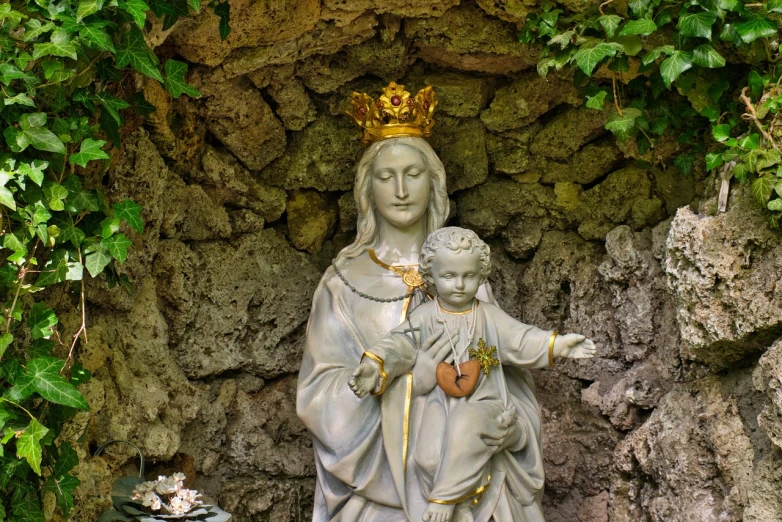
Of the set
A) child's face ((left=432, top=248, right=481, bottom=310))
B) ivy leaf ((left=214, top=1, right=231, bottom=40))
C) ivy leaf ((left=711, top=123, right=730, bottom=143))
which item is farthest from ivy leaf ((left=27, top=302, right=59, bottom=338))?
ivy leaf ((left=711, top=123, right=730, bottom=143))

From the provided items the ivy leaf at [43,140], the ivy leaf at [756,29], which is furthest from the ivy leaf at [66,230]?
the ivy leaf at [756,29]

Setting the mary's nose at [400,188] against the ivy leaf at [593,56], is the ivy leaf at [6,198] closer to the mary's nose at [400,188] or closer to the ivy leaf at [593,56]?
the mary's nose at [400,188]

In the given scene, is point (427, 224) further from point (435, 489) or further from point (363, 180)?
point (435, 489)

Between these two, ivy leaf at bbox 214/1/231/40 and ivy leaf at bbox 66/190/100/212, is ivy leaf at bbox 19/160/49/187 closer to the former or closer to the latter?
ivy leaf at bbox 66/190/100/212

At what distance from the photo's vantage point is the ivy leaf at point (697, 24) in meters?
3.72

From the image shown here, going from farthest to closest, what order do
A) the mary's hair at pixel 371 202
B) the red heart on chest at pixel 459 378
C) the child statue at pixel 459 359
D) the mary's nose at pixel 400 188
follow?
the mary's hair at pixel 371 202, the mary's nose at pixel 400 188, the red heart on chest at pixel 459 378, the child statue at pixel 459 359

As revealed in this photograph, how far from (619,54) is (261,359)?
1.93 m

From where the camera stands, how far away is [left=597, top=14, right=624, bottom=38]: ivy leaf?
12.8ft

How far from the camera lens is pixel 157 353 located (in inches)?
174

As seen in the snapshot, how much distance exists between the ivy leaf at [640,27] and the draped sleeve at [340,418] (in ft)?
4.68

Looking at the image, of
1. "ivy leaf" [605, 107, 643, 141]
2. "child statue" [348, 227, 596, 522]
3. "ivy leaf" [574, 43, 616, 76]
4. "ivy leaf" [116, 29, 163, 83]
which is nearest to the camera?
"ivy leaf" [116, 29, 163, 83]

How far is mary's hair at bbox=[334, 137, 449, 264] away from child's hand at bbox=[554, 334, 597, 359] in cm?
86

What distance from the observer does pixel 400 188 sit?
4309 millimetres

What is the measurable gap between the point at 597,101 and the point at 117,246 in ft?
5.73
